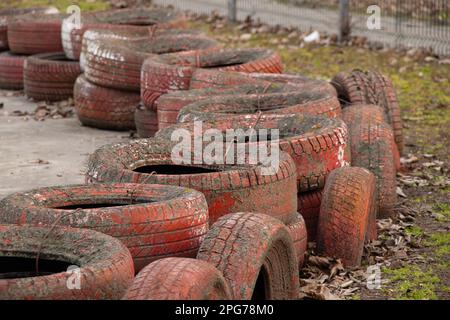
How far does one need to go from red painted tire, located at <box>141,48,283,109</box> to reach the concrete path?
95 cm

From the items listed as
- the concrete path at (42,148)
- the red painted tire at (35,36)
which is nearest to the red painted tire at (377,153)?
the concrete path at (42,148)

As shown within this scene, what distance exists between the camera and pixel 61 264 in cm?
626

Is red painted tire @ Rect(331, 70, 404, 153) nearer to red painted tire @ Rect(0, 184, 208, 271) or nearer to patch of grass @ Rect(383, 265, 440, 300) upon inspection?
patch of grass @ Rect(383, 265, 440, 300)

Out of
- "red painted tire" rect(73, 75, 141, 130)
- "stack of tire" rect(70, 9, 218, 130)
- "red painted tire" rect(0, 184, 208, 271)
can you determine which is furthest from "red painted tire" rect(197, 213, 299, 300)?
"red painted tire" rect(73, 75, 141, 130)

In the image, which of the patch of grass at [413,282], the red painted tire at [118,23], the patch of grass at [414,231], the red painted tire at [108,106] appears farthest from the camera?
the red painted tire at [118,23]

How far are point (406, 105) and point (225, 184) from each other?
7216 mm

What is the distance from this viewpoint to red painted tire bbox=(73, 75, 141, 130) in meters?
13.1

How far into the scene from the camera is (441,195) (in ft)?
34.0

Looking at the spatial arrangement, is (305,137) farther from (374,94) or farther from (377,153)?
(374,94)

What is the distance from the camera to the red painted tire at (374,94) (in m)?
11.8

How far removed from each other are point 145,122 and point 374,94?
2411 mm

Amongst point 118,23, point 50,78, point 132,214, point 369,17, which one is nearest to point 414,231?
point 132,214

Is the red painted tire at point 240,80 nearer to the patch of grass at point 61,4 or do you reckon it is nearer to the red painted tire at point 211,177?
the red painted tire at point 211,177

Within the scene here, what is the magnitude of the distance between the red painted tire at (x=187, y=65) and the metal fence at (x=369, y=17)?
4.92 meters
